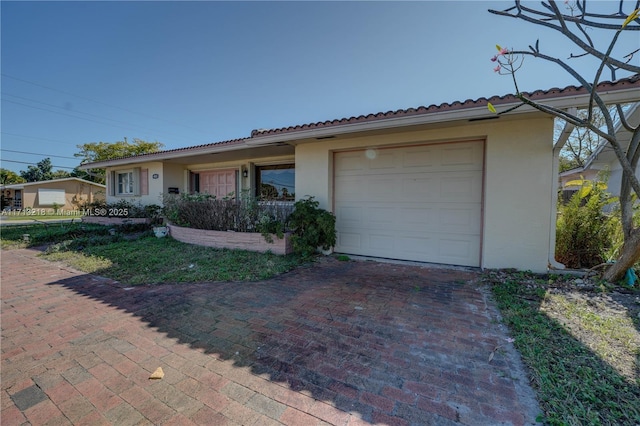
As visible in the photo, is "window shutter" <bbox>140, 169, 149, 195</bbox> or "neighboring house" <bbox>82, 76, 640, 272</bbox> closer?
"neighboring house" <bbox>82, 76, 640, 272</bbox>

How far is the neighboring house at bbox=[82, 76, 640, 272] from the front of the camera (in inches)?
175

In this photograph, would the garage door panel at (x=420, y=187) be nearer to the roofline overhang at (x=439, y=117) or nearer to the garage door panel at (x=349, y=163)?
the garage door panel at (x=349, y=163)

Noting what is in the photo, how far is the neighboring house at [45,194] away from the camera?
27828 mm

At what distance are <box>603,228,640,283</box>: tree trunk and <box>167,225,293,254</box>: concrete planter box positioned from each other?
5.57 meters

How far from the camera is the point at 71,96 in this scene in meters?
21.2

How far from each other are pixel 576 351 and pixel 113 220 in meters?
13.9

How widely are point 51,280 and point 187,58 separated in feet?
30.3

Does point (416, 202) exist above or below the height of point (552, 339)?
above

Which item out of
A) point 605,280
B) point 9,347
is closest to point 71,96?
point 9,347

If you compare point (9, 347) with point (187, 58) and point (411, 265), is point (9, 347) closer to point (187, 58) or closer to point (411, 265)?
point (411, 265)

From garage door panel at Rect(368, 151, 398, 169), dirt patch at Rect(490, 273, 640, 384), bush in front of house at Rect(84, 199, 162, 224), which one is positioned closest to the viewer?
dirt patch at Rect(490, 273, 640, 384)

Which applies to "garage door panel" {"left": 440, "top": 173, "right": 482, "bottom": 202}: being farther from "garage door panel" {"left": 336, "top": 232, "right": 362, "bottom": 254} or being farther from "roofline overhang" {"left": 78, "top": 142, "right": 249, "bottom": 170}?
"roofline overhang" {"left": 78, "top": 142, "right": 249, "bottom": 170}

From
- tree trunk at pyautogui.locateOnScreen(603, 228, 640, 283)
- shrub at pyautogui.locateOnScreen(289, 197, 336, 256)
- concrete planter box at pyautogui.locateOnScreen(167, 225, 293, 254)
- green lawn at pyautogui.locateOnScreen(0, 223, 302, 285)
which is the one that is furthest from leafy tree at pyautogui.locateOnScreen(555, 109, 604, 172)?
green lawn at pyautogui.locateOnScreen(0, 223, 302, 285)

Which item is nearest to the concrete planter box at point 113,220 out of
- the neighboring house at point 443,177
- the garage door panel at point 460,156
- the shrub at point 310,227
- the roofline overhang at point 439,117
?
the neighboring house at point 443,177
